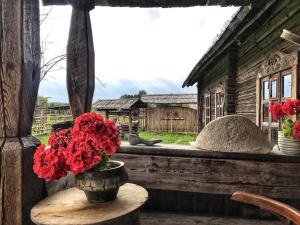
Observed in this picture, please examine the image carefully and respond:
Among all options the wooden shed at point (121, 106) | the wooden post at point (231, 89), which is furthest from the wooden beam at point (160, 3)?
the wooden shed at point (121, 106)

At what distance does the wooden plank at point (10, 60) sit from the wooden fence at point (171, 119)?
20496 mm

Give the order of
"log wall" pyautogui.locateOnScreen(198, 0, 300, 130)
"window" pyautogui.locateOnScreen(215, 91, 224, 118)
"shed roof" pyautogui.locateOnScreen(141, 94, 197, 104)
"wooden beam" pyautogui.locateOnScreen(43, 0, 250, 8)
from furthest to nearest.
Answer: "shed roof" pyautogui.locateOnScreen(141, 94, 197, 104) → "window" pyautogui.locateOnScreen(215, 91, 224, 118) → "log wall" pyautogui.locateOnScreen(198, 0, 300, 130) → "wooden beam" pyautogui.locateOnScreen(43, 0, 250, 8)

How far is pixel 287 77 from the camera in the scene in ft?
11.7

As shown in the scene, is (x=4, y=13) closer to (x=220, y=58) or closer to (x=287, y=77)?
(x=287, y=77)

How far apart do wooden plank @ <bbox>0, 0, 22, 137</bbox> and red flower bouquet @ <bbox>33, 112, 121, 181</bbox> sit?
30 cm

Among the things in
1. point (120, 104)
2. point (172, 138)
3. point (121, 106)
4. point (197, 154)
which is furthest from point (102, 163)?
point (120, 104)

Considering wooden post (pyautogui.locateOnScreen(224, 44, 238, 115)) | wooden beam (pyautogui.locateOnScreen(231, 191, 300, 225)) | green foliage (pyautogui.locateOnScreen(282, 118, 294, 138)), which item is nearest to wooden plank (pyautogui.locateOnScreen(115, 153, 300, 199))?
green foliage (pyautogui.locateOnScreen(282, 118, 294, 138))

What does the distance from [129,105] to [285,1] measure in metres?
14.2

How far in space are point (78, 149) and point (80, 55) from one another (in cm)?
123

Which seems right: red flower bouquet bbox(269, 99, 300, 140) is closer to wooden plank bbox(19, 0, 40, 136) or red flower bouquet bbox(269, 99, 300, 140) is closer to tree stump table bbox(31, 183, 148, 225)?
tree stump table bbox(31, 183, 148, 225)

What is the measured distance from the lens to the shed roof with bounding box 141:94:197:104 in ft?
80.3

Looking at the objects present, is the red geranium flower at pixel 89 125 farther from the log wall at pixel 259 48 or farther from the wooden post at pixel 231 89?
the wooden post at pixel 231 89

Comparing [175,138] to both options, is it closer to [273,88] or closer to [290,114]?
[273,88]

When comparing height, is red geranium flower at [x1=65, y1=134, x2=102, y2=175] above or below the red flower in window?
below
